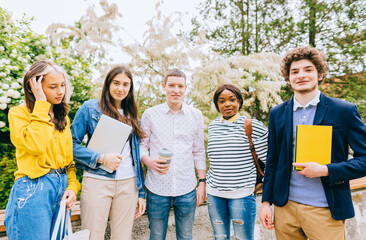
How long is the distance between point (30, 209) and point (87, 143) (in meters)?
0.63

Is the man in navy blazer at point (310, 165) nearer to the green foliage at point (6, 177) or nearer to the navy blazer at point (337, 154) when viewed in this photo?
the navy blazer at point (337, 154)

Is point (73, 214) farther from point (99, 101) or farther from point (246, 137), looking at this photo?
point (246, 137)

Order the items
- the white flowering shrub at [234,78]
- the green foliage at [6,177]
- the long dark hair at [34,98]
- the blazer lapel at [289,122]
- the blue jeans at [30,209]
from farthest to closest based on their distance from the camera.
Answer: the white flowering shrub at [234,78], the green foliage at [6,177], the blazer lapel at [289,122], the long dark hair at [34,98], the blue jeans at [30,209]

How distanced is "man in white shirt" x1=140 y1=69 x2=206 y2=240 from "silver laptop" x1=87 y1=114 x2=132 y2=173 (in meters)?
0.35

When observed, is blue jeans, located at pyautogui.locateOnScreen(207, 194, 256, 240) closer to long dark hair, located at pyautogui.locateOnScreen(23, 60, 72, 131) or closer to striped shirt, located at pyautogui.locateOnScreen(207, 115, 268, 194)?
striped shirt, located at pyautogui.locateOnScreen(207, 115, 268, 194)

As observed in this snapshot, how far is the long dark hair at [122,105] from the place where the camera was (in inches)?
75.0

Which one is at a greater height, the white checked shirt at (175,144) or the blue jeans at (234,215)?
the white checked shirt at (175,144)

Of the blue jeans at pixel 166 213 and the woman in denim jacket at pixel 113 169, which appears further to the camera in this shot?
the blue jeans at pixel 166 213

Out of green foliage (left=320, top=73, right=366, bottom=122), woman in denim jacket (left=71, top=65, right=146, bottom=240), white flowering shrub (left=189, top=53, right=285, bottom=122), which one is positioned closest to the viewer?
woman in denim jacket (left=71, top=65, right=146, bottom=240)

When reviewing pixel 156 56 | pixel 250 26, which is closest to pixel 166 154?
pixel 156 56

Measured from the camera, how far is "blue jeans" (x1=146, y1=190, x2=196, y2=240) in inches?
79.4

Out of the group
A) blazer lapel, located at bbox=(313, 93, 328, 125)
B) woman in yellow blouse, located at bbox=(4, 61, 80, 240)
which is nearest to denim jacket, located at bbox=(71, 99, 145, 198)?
woman in yellow blouse, located at bbox=(4, 61, 80, 240)

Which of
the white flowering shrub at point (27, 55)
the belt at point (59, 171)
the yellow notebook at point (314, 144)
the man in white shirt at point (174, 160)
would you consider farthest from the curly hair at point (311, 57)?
the white flowering shrub at point (27, 55)

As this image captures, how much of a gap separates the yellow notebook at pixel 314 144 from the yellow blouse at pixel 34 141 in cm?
161
